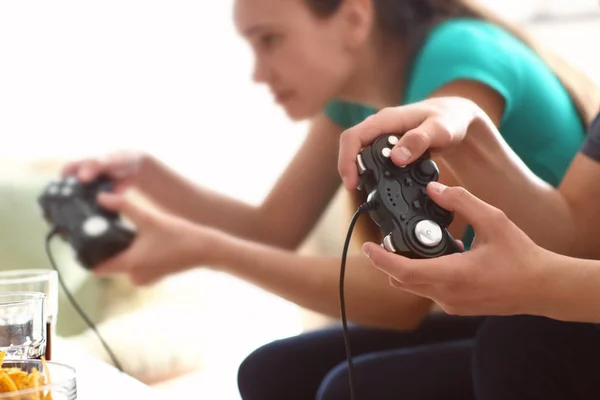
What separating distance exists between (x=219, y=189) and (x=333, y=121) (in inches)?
7.8

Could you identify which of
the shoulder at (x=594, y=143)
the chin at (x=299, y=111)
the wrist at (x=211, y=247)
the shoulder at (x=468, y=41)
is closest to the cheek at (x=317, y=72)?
the chin at (x=299, y=111)

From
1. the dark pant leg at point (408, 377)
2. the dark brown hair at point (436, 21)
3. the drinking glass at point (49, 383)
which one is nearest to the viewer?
the drinking glass at point (49, 383)

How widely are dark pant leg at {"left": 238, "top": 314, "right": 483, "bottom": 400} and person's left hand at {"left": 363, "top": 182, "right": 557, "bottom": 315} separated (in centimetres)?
34

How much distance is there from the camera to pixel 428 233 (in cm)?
45

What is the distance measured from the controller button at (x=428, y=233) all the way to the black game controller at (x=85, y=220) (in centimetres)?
55

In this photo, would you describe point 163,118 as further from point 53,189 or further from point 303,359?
point 303,359

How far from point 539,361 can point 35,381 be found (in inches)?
16.0

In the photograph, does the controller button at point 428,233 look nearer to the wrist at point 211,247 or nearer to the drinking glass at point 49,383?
the drinking glass at point 49,383

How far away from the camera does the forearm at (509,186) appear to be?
1.97ft

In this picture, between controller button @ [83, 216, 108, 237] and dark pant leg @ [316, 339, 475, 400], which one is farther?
controller button @ [83, 216, 108, 237]

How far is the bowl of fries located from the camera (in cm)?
42

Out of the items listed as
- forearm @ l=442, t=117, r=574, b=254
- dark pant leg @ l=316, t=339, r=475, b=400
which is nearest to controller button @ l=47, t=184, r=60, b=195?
dark pant leg @ l=316, t=339, r=475, b=400

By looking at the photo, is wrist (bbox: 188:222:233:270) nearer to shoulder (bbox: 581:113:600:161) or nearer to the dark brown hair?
the dark brown hair

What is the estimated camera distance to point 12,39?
3.03 ft
